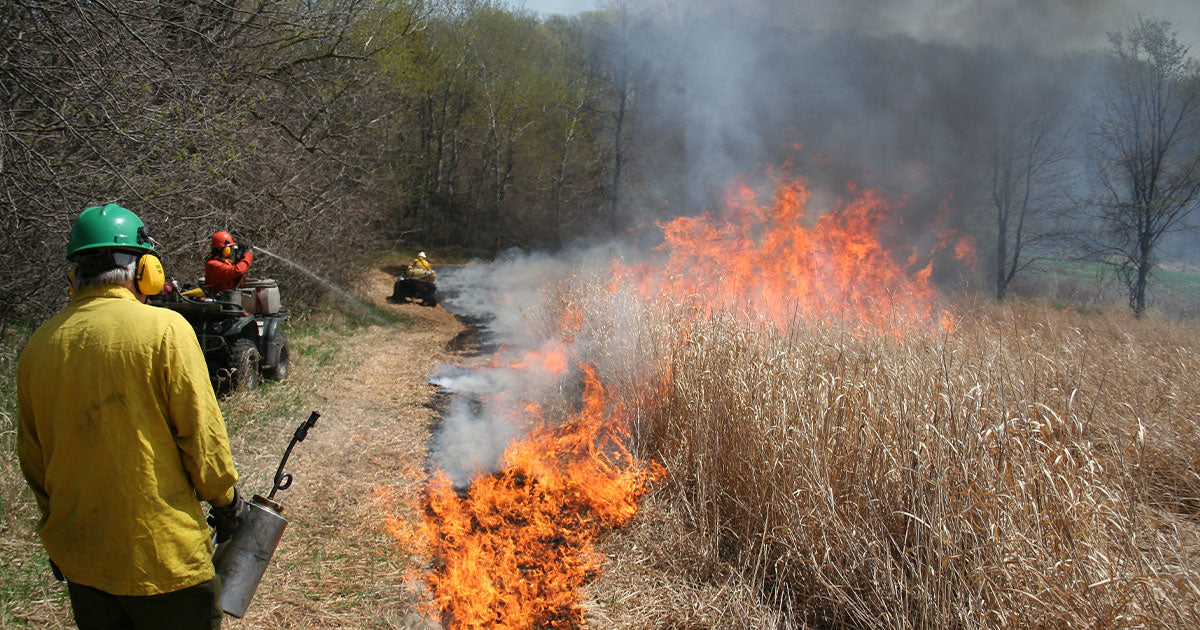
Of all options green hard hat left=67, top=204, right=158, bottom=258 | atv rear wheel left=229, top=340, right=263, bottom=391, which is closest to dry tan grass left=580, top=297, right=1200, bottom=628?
green hard hat left=67, top=204, right=158, bottom=258

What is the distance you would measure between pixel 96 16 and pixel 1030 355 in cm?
819

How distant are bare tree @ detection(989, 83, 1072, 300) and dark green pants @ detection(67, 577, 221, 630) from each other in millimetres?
16811

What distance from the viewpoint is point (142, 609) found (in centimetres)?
193

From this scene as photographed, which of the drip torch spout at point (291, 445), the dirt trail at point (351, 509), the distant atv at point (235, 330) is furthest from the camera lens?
the distant atv at point (235, 330)

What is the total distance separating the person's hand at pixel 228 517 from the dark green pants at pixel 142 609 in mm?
242

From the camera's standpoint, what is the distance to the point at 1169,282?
16.2m

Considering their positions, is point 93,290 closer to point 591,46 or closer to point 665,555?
point 665,555

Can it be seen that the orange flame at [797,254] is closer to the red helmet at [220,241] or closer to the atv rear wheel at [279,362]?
the atv rear wheel at [279,362]

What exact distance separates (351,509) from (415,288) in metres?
11.0

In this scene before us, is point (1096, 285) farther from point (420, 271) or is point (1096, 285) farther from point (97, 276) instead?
point (97, 276)

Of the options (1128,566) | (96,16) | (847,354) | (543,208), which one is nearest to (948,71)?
(847,354)

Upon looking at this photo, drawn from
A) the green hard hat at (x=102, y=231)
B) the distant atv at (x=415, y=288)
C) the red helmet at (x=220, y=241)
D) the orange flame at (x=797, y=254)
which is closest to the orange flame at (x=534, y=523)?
the green hard hat at (x=102, y=231)

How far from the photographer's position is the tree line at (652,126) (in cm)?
550

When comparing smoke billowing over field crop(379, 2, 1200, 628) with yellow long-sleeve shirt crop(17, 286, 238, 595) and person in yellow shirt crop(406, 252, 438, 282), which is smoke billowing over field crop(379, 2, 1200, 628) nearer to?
yellow long-sleeve shirt crop(17, 286, 238, 595)
